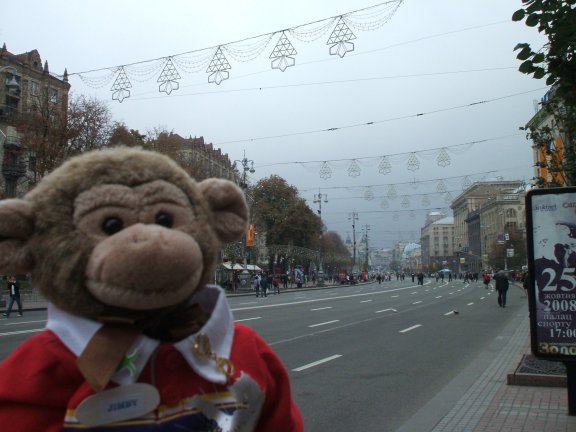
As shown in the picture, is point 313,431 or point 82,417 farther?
point 313,431

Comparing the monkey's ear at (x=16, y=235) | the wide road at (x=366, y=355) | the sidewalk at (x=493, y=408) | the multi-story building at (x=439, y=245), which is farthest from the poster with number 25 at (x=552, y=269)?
the multi-story building at (x=439, y=245)

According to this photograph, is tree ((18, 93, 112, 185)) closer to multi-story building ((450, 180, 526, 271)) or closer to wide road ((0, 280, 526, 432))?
wide road ((0, 280, 526, 432))

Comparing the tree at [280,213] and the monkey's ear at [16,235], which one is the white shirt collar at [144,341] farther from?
the tree at [280,213]

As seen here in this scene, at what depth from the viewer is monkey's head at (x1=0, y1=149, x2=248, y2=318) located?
5.01 feet

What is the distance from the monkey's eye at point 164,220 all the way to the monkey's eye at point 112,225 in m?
0.11

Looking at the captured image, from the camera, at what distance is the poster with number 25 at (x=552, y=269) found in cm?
610

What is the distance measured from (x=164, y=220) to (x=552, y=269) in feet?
18.6

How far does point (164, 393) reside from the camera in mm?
1528

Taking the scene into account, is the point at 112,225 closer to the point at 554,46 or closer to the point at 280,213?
the point at 554,46

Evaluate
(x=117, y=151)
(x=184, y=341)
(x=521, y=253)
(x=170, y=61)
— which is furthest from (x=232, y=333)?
(x=521, y=253)

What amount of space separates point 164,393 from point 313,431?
4.75 meters

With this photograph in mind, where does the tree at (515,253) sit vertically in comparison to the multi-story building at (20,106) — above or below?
below

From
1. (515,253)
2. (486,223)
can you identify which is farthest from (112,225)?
(486,223)

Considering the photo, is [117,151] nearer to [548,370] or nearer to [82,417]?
[82,417]
